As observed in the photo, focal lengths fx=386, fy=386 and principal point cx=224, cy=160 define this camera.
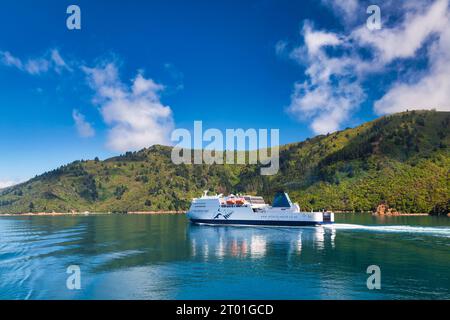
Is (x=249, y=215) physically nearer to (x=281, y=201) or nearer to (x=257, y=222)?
(x=257, y=222)

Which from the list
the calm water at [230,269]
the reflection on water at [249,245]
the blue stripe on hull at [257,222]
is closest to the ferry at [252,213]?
the blue stripe on hull at [257,222]

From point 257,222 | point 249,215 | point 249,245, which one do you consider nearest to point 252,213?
point 249,215

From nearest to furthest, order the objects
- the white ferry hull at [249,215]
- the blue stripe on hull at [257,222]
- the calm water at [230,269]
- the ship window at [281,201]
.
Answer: the calm water at [230,269] < the white ferry hull at [249,215] < the blue stripe on hull at [257,222] < the ship window at [281,201]

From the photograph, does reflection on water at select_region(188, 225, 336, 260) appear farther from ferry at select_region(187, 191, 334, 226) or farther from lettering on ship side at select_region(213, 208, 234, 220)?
lettering on ship side at select_region(213, 208, 234, 220)

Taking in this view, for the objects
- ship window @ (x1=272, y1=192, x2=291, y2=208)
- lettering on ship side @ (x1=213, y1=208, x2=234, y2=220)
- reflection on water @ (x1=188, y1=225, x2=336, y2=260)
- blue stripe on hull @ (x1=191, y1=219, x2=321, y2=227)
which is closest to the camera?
reflection on water @ (x1=188, y1=225, x2=336, y2=260)

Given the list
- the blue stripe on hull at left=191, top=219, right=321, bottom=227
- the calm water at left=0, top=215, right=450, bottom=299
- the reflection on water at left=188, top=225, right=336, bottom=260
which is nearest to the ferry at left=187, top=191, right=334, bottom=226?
the blue stripe on hull at left=191, top=219, right=321, bottom=227

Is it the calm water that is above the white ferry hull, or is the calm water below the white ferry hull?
below

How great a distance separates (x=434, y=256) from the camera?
169 feet

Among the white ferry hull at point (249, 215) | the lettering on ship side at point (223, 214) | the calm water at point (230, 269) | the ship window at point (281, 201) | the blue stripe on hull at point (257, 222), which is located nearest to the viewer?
the calm water at point (230, 269)

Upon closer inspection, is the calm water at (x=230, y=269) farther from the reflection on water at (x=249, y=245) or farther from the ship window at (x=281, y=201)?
the ship window at (x=281, y=201)

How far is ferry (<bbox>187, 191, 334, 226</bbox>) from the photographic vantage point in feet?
332

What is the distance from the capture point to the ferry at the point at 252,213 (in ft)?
332
